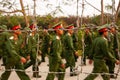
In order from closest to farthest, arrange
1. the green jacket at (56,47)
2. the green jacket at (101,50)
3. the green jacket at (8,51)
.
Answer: the green jacket at (101,50)
the green jacket at (8,51)
the green jacket at (56,47)

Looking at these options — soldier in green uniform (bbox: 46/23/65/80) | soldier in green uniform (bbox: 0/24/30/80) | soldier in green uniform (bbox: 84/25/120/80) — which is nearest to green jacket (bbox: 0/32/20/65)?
soldier in green uniform (bbox: 0/24/30/80)

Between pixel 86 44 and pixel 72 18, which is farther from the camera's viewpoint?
pixel 72 18

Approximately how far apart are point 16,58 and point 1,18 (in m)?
15.0

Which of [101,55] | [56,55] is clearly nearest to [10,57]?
[56,55]

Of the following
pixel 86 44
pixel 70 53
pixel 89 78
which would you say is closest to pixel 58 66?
pixel 89 78

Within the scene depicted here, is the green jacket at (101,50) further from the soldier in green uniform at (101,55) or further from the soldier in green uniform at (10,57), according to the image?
the soldier in green uniform at (10,57)

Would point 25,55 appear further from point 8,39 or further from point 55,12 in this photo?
point 55,12

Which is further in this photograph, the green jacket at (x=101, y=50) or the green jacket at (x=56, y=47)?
the green jacket at (x=56, y=47)

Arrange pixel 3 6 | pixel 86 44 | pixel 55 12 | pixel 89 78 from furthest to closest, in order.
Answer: pixel 55 12 < pixel 3 6 < pixel 86 44 < pixel 89 78

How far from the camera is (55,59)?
29.5ft

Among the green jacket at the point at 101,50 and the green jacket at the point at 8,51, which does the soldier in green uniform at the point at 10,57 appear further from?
the green jacket at the point at 101,50

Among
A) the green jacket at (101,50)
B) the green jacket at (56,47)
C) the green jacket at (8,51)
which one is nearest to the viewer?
the green jacket at (101,50)

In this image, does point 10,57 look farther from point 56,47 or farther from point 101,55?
point 101,55

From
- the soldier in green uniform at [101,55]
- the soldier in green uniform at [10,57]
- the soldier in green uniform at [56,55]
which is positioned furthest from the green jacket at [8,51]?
the soldier in green uniform at [101,55]
